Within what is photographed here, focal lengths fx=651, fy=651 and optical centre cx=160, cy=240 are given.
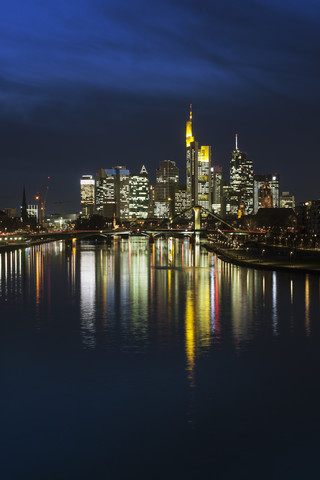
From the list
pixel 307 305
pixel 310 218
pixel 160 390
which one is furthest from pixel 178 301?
pixel 310 218

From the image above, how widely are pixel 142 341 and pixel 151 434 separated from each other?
7.54 m

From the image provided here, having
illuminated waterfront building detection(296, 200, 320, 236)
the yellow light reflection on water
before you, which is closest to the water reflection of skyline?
the yellow light reflection on water

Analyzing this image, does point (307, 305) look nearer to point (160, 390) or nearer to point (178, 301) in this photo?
point (178, 301)

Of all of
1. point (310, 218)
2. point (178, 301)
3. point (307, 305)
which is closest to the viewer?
point (307, 305)

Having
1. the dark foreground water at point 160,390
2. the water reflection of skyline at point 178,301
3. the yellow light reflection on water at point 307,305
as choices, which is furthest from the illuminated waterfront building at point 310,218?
the dark foreground water at point 160,390

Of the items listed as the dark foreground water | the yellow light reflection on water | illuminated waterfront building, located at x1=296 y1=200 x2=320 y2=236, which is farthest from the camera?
illuminated waterfront building, located at x1=296 y1=200 x2=320 y2=236

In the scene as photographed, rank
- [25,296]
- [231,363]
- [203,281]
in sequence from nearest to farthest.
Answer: [231,363], [25,296], [203,281]

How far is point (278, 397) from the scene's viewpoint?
1197cm

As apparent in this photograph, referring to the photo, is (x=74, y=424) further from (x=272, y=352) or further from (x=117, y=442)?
(x=272, y=352)

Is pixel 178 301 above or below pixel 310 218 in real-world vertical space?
below

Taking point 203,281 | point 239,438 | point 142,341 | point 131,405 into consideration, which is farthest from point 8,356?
point 203,281

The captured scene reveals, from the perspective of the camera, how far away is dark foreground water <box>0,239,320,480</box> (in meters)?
9.03

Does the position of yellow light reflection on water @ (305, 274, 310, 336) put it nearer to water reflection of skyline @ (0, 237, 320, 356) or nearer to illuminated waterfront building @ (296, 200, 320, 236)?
water reflection of skyline @ (0, 237, 320, 356)

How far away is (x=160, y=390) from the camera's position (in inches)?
484
